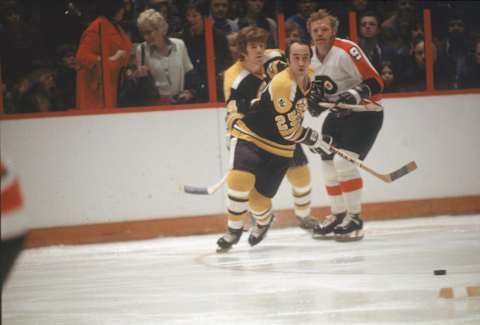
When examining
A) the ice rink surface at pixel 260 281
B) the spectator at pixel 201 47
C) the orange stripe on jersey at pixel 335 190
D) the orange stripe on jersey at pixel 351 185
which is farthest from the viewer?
the spectator at pixel 201 47

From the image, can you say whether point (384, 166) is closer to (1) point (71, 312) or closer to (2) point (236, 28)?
(2) point (236, 28)

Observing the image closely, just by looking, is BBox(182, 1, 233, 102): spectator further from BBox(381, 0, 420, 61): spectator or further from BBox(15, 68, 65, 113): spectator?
BBox(381, 0, 420, 61): spectator

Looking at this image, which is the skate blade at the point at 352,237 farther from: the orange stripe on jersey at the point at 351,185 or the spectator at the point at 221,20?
the spectator at the point at 221,20

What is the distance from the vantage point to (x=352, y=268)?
4105 millimetres

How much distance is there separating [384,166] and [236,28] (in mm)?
1417

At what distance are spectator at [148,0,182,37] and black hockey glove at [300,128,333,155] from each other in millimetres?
1460

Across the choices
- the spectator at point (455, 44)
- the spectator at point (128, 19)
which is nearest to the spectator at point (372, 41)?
the spectator at point (455, 44)

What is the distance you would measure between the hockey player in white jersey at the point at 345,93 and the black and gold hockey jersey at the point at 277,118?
→ 0.92 ft

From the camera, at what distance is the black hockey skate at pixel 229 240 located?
5008 millimetres

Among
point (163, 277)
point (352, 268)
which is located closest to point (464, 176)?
point (352, 268)

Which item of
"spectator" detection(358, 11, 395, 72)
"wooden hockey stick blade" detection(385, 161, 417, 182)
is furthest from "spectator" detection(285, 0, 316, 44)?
"wooden hockey stick blade" detection(385, 161, 417, 182)

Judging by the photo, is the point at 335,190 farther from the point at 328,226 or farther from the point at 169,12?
the point at 169,12

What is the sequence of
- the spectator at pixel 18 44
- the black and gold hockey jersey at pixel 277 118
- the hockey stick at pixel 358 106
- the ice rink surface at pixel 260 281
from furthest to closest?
the spectator at pixel 18 44 → the hockey stick at pixel 358 106 → the black and gold hockey jersey at pixel 277 118 → the ice rink surface at pixel 260 281

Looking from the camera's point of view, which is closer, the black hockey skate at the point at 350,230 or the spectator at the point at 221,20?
the black hockey skate at the point at 350,230
